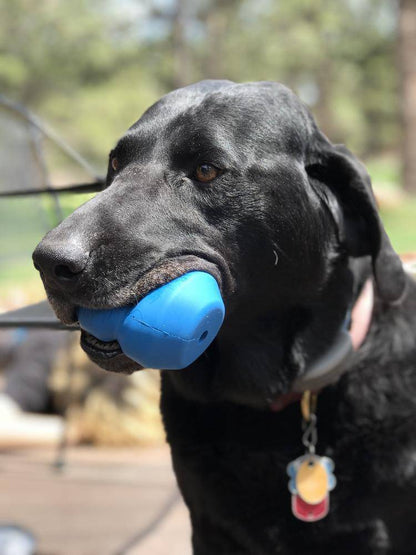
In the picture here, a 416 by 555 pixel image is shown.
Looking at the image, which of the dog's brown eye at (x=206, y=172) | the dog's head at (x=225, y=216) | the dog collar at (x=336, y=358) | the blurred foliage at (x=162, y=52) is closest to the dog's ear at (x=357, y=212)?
the dog's head at (x=225, y=216)

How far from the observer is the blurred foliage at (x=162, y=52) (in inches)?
814

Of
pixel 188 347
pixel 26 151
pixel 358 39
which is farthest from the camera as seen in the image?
pixel 358 39

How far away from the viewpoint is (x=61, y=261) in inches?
60.8

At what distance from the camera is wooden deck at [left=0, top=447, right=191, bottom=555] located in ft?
11.0

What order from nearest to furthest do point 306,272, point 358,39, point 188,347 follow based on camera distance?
point 188,347, point 306,272, point 358,39

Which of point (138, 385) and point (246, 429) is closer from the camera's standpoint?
point (246, 429)

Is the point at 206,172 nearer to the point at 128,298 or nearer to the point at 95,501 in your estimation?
the point at 128,298

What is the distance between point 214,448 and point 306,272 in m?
0.57

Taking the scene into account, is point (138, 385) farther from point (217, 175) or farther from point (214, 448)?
point (217, 175)

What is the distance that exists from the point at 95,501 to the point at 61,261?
2.58 meters

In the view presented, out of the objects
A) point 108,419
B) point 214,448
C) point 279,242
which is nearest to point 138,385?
point 108,419

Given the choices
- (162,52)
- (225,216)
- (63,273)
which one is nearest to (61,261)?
(63,273)

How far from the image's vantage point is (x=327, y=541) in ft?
6.68

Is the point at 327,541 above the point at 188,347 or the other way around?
the other way around
